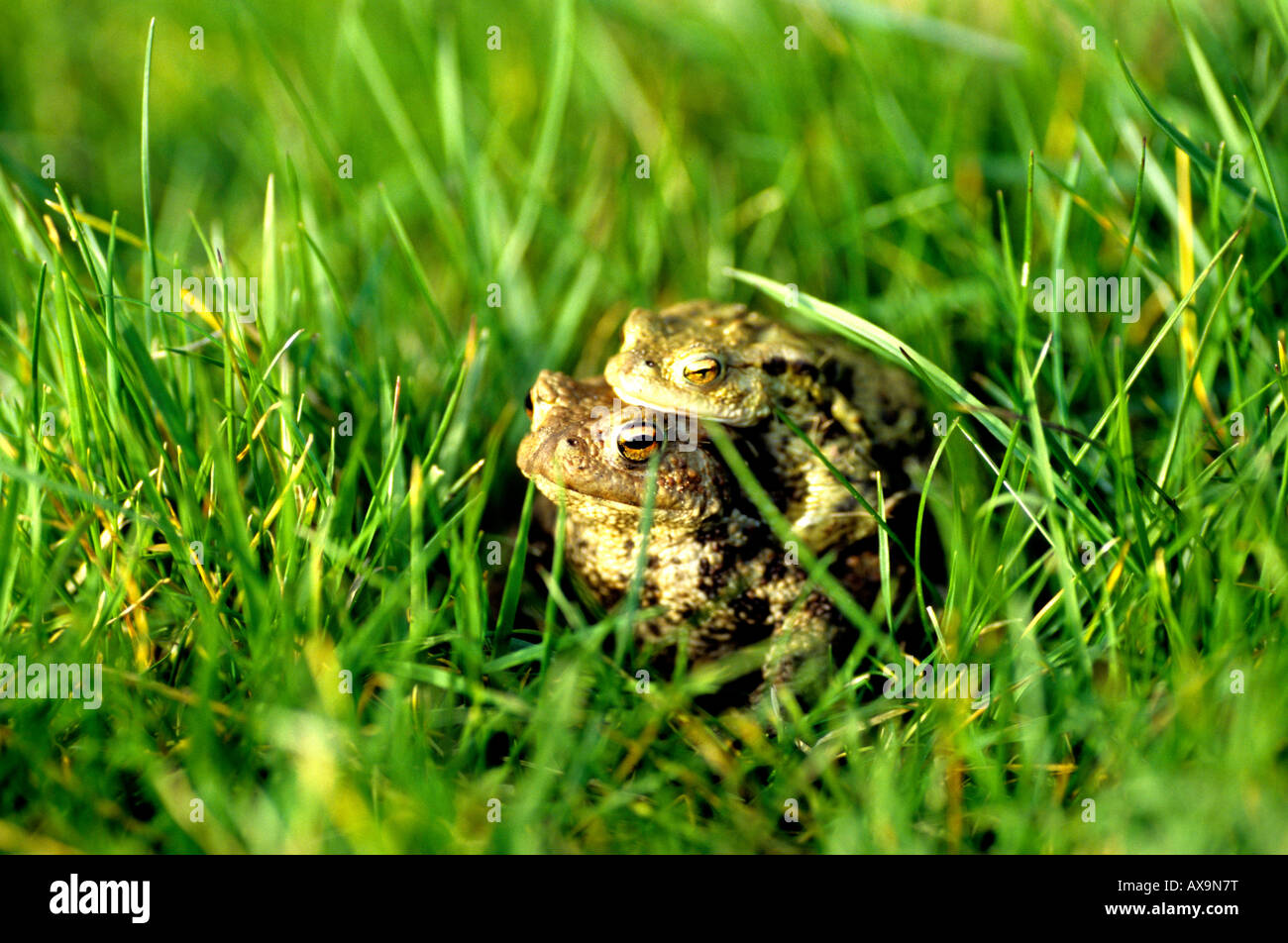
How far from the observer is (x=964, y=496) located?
3.10 metres

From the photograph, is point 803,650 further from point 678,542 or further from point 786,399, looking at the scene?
point 786,399

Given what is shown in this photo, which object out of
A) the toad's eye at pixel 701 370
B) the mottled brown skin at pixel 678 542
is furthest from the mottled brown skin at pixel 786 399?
the mottled brown skin at pixel 678 542

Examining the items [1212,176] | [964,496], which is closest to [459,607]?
[964,496]

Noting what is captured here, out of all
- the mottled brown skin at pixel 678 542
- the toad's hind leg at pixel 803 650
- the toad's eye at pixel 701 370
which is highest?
the toad's eye at pixel 701 370

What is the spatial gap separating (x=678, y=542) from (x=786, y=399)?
1.82 ft

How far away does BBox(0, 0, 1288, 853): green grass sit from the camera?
7.50 feet

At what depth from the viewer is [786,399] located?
10.0 ft

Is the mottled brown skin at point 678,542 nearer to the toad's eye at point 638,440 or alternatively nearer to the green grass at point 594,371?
the toad's eye at point 638,440

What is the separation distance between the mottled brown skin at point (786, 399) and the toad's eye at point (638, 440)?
0.25 ft

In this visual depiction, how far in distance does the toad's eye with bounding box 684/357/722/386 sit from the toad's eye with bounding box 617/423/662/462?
18 cm

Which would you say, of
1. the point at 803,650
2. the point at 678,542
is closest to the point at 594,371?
the point at 678,542

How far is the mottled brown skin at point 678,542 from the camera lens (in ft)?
9.50

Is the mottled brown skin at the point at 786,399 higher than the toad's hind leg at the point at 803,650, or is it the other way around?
the mottled brown skin at the point at 786,399

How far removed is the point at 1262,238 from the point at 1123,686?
1.79 m
